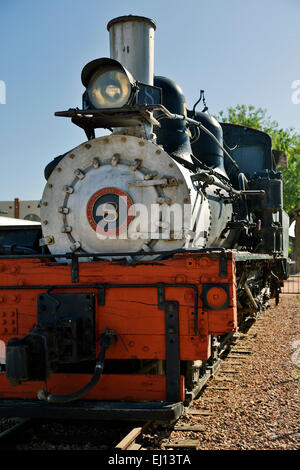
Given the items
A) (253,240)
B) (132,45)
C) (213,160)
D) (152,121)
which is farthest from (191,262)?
(253,240)

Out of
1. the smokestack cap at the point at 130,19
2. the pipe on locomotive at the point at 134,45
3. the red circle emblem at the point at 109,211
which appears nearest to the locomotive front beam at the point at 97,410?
the red circle emblem at the point at 109,211

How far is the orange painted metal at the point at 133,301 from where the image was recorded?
3473 mm

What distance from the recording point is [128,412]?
10.4 ft

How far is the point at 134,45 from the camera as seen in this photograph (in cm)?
443

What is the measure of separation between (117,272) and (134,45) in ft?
6.73

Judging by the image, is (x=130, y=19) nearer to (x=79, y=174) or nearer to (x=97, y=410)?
(x=79, y=174)

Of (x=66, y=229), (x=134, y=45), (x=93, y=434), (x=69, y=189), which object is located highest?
(x=134, y=45)

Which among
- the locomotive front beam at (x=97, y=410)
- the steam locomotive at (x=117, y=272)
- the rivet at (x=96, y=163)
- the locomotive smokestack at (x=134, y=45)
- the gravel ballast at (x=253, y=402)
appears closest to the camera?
the locomotive front beam at (x=97, y=410)

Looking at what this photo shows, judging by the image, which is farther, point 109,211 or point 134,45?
point 134,45

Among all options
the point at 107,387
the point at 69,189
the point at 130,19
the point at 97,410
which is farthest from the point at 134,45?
the point at 97,410

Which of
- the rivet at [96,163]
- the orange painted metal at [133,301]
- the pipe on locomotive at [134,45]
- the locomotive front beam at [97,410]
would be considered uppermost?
the pipe on locomotive at [134,45]

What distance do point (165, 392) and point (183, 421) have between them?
0.64m

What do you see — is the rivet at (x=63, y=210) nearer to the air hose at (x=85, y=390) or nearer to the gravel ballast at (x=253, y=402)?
the air hose at (x=85, y=390)

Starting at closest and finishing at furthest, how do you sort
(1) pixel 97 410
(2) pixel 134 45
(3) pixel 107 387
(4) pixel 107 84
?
(1) pixel 97 410 < (3) pixel 107 387 < (4) pixel 107 84 < (2) pixel 134 45
